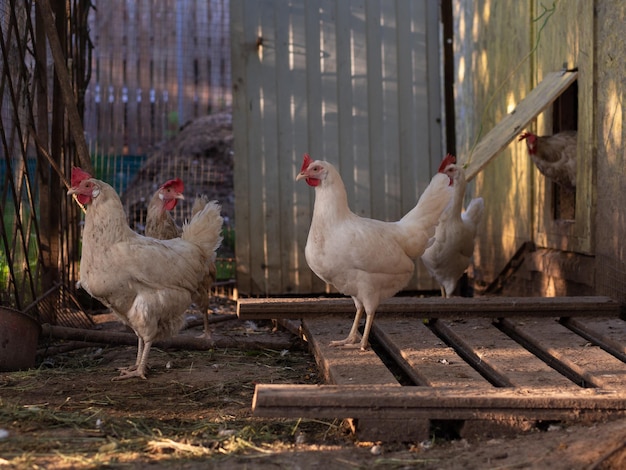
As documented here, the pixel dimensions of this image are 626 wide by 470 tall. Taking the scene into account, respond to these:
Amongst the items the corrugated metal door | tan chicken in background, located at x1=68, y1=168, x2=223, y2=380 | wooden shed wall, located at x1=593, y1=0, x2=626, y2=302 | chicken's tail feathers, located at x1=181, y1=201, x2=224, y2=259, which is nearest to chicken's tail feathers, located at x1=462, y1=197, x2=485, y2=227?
the corrugated metal door

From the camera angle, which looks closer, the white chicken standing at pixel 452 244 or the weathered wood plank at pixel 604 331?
the weathered wood plank at pixel 604 331

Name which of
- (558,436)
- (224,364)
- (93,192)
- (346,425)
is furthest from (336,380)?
(93,192)

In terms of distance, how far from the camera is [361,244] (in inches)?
173

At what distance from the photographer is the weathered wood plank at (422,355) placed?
3.50 meters

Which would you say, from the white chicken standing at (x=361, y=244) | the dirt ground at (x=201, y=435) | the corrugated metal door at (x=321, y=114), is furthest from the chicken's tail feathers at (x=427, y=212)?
the corrugated metal door at (x=321, y=114)

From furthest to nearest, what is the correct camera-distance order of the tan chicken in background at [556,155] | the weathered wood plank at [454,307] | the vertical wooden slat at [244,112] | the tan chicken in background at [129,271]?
the vertical wooden slat at [244,112] < the tan chicken in background at [556,155] < the weathered wood plank at [454,307] < the tan chicken in background at [129,271]

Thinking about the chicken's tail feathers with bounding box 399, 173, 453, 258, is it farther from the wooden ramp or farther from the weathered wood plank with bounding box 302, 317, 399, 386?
the weathered wood plank with bounding box 302, 317, 399, 386

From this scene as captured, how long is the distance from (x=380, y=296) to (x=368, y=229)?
413 millimetres

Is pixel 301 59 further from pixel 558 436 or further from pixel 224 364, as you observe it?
pixel 558 436

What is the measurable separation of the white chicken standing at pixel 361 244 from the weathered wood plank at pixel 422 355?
0.70 ft

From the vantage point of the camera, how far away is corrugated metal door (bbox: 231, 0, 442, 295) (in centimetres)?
801

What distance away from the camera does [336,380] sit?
359 cm

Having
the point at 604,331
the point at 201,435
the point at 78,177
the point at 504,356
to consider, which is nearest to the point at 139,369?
the point at 78,177

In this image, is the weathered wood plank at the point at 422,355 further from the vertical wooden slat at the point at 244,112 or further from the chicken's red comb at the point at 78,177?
the vertical wooden slat at the point at 244,112
